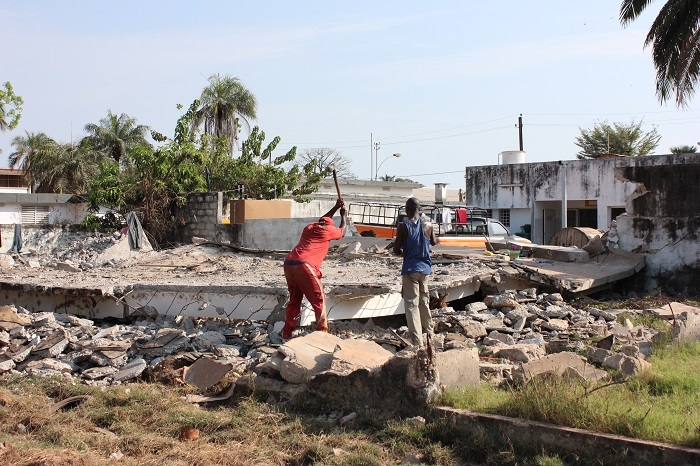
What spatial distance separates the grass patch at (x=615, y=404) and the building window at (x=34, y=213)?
105 ft

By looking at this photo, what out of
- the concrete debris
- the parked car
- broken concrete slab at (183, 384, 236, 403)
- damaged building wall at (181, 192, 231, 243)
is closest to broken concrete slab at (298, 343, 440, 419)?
the concrete debris

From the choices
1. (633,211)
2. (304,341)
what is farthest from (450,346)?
(633,211)

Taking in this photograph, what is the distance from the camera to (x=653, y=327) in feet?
32.8

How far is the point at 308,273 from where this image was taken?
8.41 m

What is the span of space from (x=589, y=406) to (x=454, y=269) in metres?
7.07

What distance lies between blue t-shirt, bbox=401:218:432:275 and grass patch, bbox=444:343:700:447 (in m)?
2.09

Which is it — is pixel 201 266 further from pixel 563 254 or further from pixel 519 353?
pixel 519 353

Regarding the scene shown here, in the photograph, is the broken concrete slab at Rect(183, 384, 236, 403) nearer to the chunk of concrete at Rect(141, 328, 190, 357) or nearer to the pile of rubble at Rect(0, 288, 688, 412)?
the pile of rubble at Rect(0, 288, 688, 412)

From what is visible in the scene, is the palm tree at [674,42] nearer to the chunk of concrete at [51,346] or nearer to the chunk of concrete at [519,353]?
the chunk of concrete at [519,353]

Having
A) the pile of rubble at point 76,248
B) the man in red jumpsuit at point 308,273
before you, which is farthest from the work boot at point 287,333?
the pile of rubble at point 76,248

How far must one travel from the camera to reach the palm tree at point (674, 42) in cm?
1622

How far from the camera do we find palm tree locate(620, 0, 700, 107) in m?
16.2

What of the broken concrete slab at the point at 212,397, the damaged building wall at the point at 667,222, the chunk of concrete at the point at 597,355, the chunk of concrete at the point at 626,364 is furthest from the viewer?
the damaged building wall at the point at 667,222

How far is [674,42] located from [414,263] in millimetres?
11533
